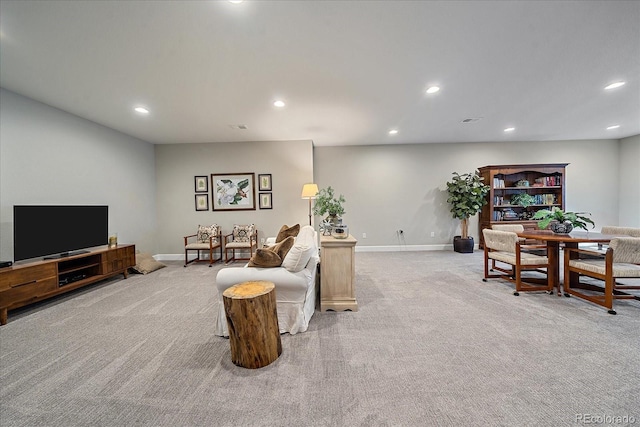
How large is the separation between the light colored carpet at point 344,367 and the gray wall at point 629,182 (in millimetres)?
5198

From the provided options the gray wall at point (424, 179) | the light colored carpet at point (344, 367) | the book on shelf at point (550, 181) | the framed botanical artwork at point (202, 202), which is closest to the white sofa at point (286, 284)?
the light colored carpet at point (344, 367)

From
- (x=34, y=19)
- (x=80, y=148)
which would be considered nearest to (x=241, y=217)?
(x=80, y=148)

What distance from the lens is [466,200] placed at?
18.5 ft

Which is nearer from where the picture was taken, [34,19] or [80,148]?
[34,19]

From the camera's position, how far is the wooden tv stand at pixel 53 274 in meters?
2.55

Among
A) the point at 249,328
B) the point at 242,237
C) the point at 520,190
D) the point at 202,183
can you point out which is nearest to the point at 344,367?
the point at 249,328

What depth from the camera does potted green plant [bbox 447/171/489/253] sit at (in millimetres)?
5605

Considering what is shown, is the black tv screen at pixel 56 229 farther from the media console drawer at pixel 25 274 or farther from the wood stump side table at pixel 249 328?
the wood stump side table at pixel 249 328

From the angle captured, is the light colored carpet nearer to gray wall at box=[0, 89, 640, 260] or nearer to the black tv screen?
the black tv screen

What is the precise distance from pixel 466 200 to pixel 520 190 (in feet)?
5.49

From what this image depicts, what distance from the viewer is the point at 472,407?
4.59 feet

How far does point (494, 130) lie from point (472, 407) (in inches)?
217

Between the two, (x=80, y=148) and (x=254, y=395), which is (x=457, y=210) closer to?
(x=254, y=395)

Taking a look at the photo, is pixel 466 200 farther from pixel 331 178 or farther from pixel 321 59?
pixel 321 59
